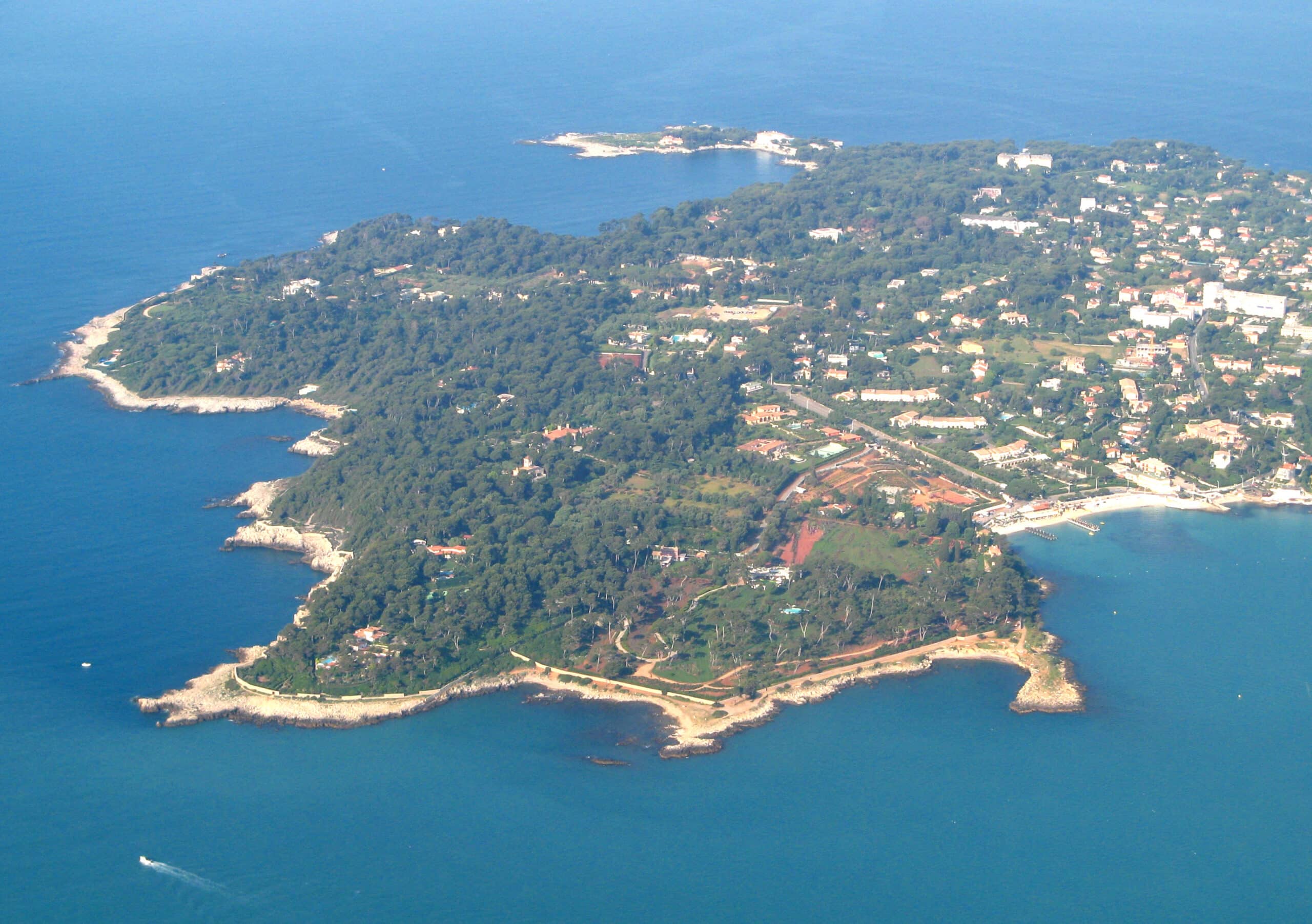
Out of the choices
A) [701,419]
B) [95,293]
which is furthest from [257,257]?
[701,419]

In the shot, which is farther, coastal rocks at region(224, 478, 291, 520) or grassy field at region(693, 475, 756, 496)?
grassy field at region(693, 475, 756, 496)

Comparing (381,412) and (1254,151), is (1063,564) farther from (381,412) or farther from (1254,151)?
(1254,151)

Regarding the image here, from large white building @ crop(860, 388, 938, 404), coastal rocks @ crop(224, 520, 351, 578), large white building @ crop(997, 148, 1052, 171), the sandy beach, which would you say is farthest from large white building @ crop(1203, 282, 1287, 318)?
coastal rocks @ crop(224, 520, 351, 578)

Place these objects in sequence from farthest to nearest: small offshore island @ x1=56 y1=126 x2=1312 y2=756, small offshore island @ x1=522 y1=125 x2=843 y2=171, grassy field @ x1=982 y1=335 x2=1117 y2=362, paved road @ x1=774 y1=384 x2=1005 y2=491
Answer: small offshore island @ x1=522 y1=125 x2=843 y2=171
grassy field @ x1=982 y1=335 x2=1117 y2=362
paved road @ x1=774 y1=384 x2=1005 y2=491
small offshore island @ x1=56 y1=126 x2=1312 y2=756

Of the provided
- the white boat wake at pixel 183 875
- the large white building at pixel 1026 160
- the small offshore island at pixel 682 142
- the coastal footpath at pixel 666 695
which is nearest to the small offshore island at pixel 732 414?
the coastal footpath at pixel 666 695

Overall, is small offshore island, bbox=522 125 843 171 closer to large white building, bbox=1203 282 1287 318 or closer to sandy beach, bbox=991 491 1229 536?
large white building, bbox=1203 282 1287 318

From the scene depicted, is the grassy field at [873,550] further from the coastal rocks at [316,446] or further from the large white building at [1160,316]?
the large white building at [1160,316]
